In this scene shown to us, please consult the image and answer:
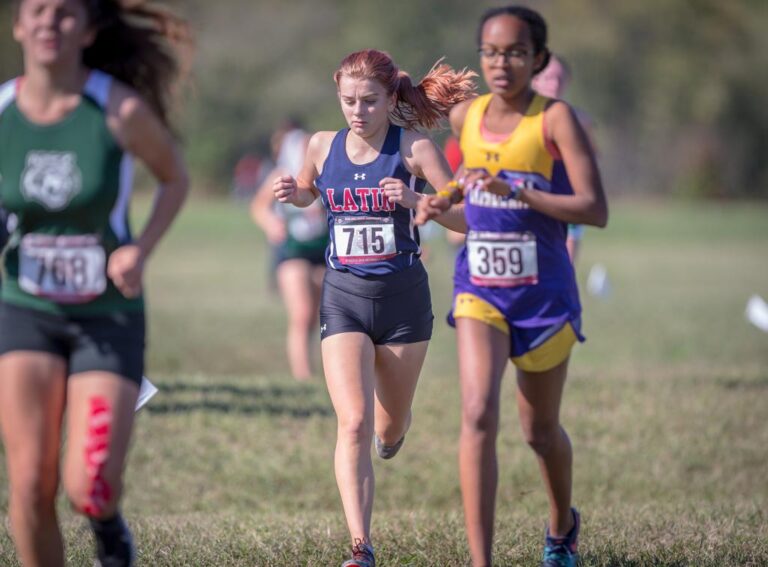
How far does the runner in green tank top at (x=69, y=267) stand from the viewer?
443 centimetres

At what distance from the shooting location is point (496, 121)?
5.25 m

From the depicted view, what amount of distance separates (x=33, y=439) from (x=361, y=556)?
5.53ft

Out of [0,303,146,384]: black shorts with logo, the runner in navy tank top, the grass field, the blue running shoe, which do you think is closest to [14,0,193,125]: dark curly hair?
[0,303,146,384]: black shorts with logo

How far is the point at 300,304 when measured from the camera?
12.1 meters

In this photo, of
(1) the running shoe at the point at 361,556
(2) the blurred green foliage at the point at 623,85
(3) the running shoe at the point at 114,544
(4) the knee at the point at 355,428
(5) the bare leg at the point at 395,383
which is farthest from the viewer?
(2) the blurred green foliage at the point at 623,85

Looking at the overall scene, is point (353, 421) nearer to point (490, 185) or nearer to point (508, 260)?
point (508, 260)

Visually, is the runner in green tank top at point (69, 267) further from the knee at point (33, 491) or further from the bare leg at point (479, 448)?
the bare leg at point (479, 448)

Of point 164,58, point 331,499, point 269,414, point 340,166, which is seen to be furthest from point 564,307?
point 269,414

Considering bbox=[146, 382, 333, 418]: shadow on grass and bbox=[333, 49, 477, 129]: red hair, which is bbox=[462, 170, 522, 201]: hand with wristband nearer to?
bbox=[333, 49, 477, 129]: red hair

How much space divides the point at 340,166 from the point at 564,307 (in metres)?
1.33

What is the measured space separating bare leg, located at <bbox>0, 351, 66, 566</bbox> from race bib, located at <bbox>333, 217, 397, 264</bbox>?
1755 millimetres

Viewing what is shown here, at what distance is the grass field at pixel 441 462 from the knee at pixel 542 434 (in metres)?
0.68

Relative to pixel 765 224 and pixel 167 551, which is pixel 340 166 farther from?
pixel 765 224

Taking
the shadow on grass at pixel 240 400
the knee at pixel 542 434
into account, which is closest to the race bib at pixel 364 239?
the knee at pixel 542 434
